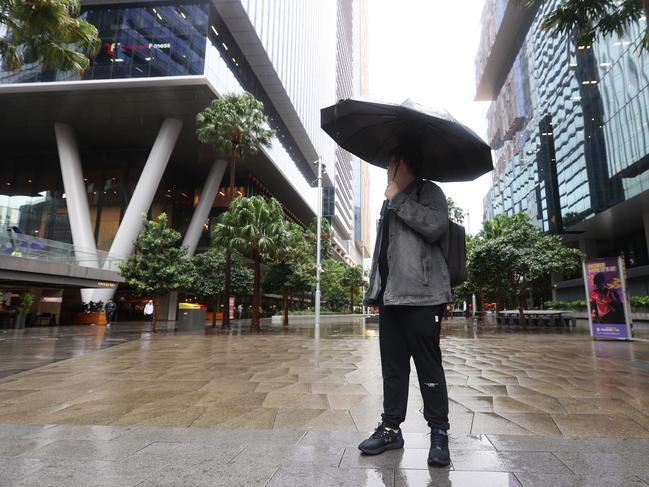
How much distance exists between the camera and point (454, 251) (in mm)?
2953

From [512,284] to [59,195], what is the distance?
3861 centimetres

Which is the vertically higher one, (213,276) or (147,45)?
(147,45)

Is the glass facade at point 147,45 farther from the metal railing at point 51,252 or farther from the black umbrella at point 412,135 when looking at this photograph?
the black umbrella at point 412,135

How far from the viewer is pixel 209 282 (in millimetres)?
24312

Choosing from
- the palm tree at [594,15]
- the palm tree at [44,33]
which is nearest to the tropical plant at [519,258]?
the palm tree at [594,15]

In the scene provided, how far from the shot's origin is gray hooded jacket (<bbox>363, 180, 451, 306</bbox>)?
9.00ft

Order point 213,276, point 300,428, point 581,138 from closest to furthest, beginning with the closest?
point 300,428 < point 213,276 < point 581,138

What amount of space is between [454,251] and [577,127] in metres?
36.9

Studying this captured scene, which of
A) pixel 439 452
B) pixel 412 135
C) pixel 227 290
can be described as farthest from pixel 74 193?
pixel 439 452

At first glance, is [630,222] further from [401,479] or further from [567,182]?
[401,479]

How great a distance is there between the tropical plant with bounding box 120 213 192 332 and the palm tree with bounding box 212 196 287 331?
7.39 ft

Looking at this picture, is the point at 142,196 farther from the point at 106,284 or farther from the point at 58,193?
the point at 58,193

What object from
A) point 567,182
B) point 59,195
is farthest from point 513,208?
point 59,195

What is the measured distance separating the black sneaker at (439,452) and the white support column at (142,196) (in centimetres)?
2845
